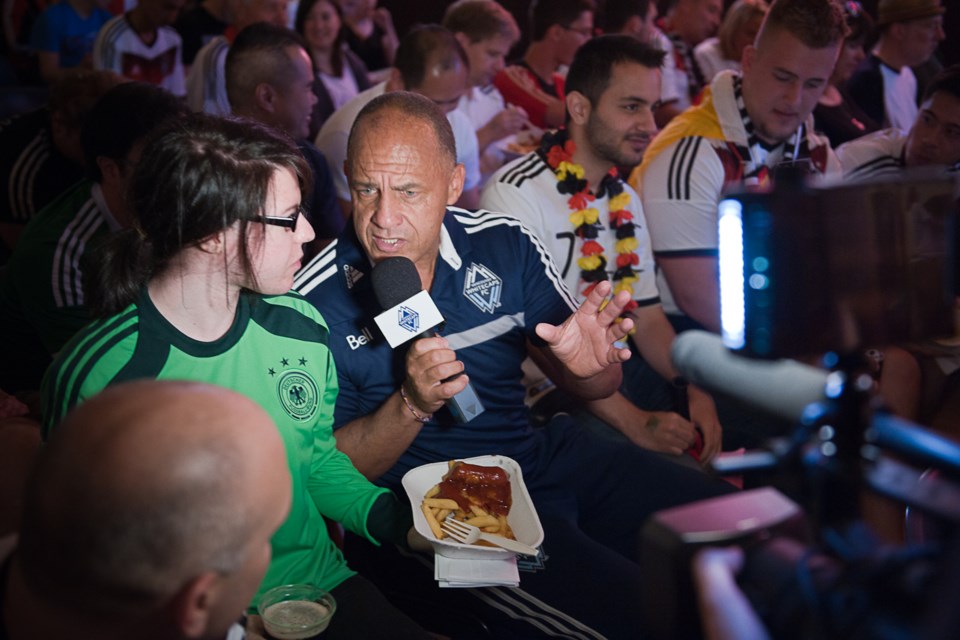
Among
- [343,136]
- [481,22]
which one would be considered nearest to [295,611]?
[343,136]

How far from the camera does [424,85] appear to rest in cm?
419

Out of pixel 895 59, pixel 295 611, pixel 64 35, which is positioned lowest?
pixel 295 611

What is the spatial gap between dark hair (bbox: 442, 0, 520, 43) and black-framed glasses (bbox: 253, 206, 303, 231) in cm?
374

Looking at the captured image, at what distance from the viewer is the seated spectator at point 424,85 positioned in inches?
157

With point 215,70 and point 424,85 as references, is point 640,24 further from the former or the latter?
point 215,70

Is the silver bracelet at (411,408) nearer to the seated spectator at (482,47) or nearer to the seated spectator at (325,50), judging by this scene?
the seated spectator at (482,47)

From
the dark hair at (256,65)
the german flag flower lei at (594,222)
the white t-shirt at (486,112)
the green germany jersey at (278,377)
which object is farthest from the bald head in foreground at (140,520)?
the white t-shirt at (486,112)

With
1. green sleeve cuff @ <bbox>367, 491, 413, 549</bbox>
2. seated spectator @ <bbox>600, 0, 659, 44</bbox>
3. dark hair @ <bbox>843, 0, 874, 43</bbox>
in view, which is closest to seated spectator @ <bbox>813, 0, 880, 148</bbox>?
dark hair @ <bbox>843, 0, 874, 43</bbox>

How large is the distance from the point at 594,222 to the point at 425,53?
1598mm

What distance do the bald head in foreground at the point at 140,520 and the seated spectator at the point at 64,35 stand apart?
521 centimetres

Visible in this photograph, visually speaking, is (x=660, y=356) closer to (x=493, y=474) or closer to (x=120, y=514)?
(x=493, y=474)

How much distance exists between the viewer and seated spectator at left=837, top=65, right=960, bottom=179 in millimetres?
3607

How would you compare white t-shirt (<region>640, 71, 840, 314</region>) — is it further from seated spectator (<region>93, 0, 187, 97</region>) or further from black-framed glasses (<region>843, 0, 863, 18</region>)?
seated spectator (<region>93, 0, 187, 97</region>)

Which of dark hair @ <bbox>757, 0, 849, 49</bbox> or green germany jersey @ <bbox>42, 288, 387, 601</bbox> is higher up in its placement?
dark hair @ <bbox>757, 0, 849, 49</bbox>
